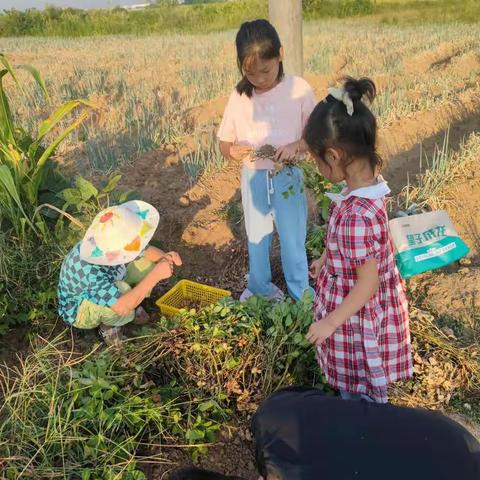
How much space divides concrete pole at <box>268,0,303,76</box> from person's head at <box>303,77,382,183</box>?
1.79 metres

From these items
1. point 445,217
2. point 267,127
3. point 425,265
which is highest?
point 267,127

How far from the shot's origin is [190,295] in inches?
107

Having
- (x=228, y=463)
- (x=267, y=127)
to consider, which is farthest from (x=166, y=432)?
(x=267, y=127)

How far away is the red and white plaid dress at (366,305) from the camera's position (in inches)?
61.3

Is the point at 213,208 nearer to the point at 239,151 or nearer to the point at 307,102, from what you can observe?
the point at 239,151

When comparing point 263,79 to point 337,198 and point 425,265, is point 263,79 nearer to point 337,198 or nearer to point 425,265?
point 337,198

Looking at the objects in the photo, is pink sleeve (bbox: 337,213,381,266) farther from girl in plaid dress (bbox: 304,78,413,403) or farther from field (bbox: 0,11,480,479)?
field (bbox: 0,11,480,479)

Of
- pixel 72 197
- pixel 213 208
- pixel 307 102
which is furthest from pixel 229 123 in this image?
pixel 213 208

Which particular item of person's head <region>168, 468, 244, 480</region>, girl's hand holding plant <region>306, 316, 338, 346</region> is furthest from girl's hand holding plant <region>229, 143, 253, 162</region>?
person's head <region>168, 468, 244, 480</region>

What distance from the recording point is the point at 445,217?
2.43 m

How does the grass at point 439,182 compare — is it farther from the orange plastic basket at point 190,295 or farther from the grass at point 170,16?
the grass at point 170,16

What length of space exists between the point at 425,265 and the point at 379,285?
751 mm

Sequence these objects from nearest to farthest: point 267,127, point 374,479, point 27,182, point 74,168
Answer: point 374,479 → point 267,127 → point 27,182 → point 74,168

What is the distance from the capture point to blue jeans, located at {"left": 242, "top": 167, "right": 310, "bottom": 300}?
2363 mm
